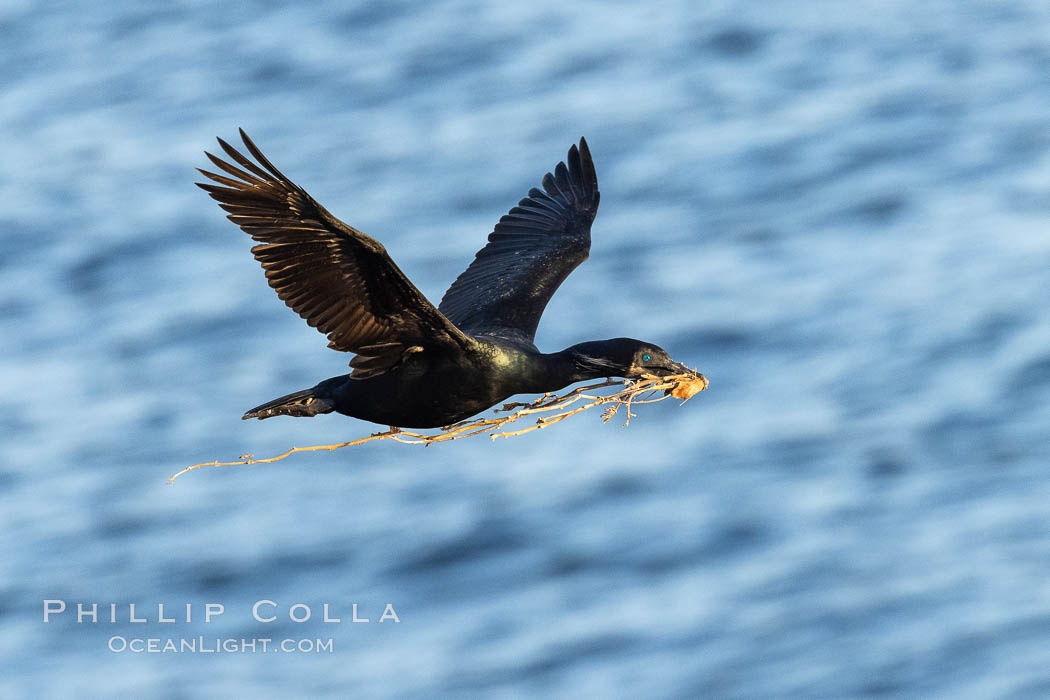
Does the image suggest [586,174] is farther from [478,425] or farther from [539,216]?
[478,425]

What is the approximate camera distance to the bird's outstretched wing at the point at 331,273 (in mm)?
8656

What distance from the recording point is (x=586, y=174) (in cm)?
1280

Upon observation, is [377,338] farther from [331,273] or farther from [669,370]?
[669,370]

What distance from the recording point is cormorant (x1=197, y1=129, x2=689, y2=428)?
343 inches

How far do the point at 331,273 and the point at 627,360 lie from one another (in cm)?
153

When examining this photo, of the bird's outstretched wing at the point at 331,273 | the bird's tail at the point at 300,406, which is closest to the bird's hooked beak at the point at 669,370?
the bird's outstretched wing at the point at 331,273

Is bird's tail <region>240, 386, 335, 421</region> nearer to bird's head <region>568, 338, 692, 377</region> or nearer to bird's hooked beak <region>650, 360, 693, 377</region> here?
bird's head <region>568, 338, 692, 377</region>

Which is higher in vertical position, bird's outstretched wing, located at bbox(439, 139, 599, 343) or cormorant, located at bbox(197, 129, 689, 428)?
bird's outstretched wing, located at bbox(439, 139, 599, 343)

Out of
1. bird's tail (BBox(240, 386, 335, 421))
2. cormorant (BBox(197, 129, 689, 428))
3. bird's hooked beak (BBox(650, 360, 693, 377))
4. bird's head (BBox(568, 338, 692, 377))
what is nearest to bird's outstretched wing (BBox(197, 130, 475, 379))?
cormorant (BBox(197, 129, 689, 428))

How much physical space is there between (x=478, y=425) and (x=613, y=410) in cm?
66

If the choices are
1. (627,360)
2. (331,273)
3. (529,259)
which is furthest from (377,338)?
(529,259)

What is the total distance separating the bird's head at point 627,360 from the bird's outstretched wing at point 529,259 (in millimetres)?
1021

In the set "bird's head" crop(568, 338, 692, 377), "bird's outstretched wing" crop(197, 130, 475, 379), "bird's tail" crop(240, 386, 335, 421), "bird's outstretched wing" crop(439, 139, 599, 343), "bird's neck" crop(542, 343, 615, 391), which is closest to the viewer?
"bird's outstretched wing" crop(197, 130, 475, 379)

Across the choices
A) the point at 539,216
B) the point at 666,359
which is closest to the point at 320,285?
the point at 666,359
